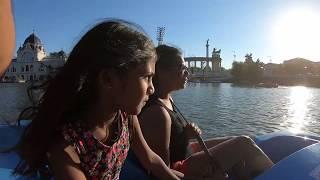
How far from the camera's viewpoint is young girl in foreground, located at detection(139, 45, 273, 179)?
2.49 meters

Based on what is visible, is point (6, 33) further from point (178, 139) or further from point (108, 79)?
point (178, 139)

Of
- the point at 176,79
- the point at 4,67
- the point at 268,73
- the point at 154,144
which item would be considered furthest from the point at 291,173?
the point at 268,73

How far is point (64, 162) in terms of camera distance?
4.48 ft

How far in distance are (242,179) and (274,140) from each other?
2.99 feet

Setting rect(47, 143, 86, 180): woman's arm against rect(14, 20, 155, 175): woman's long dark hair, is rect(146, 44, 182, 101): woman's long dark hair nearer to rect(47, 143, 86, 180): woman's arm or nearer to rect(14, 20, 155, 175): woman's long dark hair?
rect(14, 20, 155, 175): woman's long dark hair

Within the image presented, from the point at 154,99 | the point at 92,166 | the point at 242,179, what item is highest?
the point at 154,99

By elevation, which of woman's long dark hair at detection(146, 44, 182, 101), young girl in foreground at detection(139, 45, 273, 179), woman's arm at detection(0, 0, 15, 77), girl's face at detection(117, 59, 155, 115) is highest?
woman's long dark hair at detection(146, 44, 182, 101)

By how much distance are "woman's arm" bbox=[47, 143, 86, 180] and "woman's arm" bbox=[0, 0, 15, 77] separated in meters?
0.84

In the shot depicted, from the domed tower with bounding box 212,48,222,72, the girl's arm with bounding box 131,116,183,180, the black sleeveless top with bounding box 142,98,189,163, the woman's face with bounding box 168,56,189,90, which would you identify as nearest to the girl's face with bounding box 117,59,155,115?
the girl's arm with bounding box 131,116,183,180

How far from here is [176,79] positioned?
290cm

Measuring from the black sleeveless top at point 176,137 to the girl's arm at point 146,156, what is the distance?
2.12 ft

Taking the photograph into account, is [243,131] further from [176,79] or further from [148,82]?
[148,82]

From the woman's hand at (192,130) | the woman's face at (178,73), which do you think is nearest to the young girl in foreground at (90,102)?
the woman's hand at (192,130)

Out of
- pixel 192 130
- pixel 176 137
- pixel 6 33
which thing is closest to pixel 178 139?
pixel 176 137
